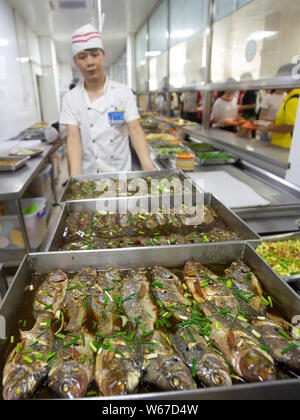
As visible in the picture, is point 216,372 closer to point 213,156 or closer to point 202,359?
point 202,359

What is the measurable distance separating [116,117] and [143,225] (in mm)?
1475

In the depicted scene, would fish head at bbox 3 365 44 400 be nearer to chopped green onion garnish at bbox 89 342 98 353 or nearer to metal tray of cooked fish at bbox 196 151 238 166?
chopped green onion garnish at bbox 89 342 98 353

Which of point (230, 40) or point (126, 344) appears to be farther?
point (230, 40)

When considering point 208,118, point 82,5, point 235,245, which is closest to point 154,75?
point 82,5

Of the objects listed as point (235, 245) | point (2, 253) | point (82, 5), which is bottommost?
point (2, 253)

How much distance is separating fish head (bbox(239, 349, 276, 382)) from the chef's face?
2.53 m

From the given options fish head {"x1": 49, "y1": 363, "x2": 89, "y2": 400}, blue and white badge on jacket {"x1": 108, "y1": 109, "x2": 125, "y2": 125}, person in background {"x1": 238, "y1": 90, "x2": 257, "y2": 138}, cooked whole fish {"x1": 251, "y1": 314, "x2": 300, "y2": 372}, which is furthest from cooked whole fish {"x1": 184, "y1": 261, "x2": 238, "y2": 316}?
person in background {"x1": 238, "y1": 90, "x2": 257, "y2": 138}

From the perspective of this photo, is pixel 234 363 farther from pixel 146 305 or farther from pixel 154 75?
pixel 154 75

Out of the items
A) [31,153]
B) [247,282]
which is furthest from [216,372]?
[31,153]

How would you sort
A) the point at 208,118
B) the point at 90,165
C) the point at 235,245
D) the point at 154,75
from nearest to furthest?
the point at 235,245, the point at 90,165, the point at 208,118, the point at 154,75

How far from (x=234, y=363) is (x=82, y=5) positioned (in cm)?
810

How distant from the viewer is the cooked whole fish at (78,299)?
110cm

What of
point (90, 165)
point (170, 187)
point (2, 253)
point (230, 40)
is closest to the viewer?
point (170, 187)
